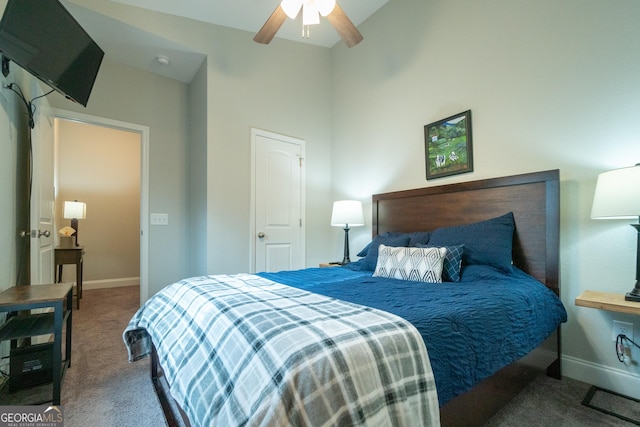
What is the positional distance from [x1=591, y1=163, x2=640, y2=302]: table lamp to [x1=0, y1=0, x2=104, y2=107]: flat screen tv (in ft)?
10.8

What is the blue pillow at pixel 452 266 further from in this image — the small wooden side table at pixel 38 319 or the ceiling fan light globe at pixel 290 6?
the small wooden side table at pixel 38 319

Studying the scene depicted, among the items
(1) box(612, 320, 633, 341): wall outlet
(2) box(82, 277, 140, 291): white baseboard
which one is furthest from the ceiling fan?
(2) box(82, 277, 140, 291): white baseboard

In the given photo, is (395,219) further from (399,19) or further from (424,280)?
(399,19)

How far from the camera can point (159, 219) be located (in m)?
3.53

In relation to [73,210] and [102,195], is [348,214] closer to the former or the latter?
[73,210]

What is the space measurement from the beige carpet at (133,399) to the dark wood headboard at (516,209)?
649mm

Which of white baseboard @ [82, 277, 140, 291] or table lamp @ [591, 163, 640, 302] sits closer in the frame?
table lamp @ [591, 163, 640, 302]

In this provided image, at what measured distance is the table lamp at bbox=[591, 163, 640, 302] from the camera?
1.48 m

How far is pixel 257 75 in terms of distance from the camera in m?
3.48

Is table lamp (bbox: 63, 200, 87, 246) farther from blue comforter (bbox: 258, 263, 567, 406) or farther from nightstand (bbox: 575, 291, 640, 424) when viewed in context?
nightstand (bbox: 575, 291, 640, 424)

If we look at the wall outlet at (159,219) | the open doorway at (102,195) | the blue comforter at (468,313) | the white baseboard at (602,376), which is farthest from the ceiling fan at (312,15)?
the open doorway at (102,195)

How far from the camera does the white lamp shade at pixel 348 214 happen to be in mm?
3199

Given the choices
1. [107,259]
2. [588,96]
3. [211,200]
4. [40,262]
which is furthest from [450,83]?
[107,259]

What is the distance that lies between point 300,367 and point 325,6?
2.14 m
